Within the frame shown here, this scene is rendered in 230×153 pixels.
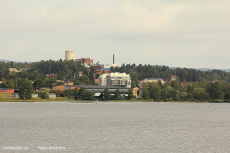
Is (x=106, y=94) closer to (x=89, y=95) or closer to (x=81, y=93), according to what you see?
(x=89, y=95)

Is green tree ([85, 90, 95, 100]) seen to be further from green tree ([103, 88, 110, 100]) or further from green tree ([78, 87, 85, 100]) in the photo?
green tree ([103, 88, 110, 100])
